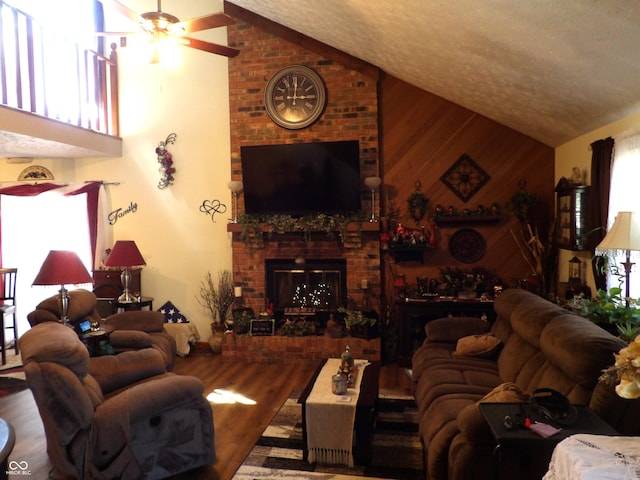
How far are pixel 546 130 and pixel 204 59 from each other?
3.92 m

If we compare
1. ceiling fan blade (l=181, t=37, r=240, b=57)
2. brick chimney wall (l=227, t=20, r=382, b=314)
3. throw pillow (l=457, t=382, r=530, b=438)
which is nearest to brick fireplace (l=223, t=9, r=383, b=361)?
brick chimney wall (l=227, t=20, r=382, b=314)

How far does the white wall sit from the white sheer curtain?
0.11 m

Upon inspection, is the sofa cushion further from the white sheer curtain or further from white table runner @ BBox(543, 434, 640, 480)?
the white sheer curtain

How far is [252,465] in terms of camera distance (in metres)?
3.03

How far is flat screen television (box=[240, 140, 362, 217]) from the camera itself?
5.23m

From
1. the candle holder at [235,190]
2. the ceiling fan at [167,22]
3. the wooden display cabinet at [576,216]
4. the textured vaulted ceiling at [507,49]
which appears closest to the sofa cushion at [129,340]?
the candle holder at [235,190]

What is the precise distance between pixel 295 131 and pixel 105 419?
12.2 ft

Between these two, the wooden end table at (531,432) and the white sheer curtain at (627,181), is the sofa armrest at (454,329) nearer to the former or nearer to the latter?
the white sheer curtain at (627,181)

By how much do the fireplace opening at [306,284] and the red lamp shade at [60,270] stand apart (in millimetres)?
2373

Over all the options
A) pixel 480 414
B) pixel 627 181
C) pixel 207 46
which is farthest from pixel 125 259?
pixel 627 181

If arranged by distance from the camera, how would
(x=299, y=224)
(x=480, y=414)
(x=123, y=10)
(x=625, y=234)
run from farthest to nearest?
1. (x=299, y=224)
2. (x=123, y=10)
3. (x=625, y=234)
4. (x=480, y=414)

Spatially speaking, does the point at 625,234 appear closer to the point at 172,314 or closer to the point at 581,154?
the point at 581,154

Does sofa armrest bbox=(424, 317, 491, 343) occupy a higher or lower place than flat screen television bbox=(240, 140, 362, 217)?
lower

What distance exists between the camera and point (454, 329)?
4.14m
